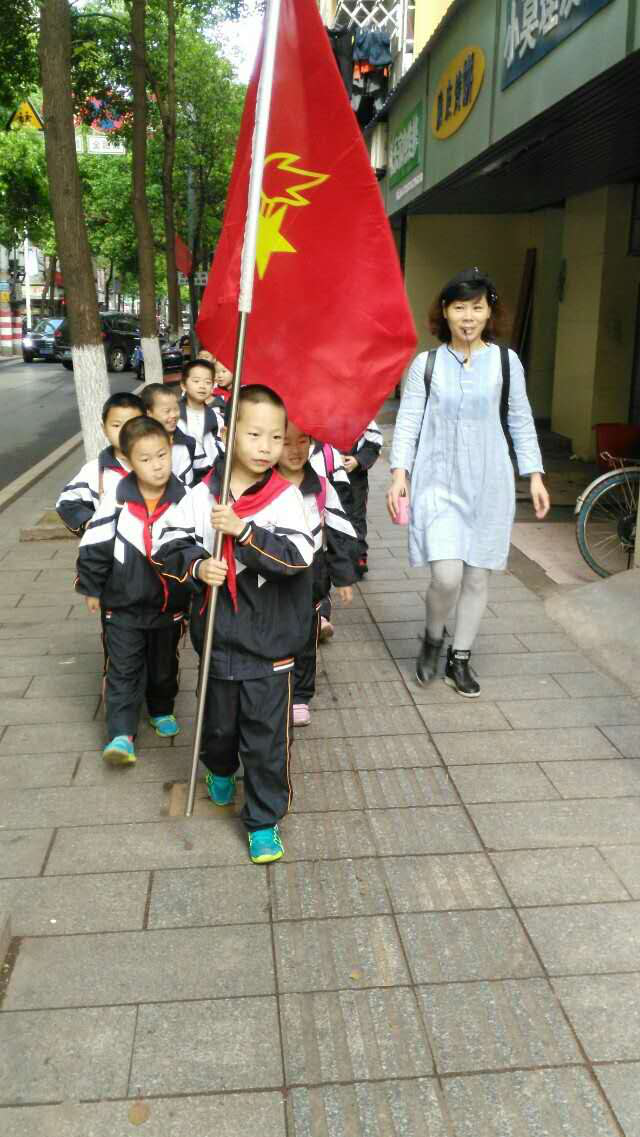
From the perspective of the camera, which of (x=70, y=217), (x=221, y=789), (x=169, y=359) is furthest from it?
(x=169, y=359)

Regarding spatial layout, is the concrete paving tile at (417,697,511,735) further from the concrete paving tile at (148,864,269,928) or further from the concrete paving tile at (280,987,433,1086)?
the concrete paving tile at (280,987,433,1086)

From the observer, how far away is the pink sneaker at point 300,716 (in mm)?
4742

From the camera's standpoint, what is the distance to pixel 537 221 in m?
15.8

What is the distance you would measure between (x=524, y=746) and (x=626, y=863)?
3.24 ft

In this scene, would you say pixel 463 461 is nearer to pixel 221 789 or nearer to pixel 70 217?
pixel 221 789

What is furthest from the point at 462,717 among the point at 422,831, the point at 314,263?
the point at 314,263

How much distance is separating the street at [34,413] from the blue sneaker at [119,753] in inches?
350

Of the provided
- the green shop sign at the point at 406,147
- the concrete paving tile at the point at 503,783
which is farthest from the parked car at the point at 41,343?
the concrete paving tile at the point at 503,783

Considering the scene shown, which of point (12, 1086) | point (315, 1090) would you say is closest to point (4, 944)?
point (12, 1086)

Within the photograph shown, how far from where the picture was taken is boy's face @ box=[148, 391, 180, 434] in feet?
19.4

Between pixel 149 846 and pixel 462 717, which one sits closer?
pixel 149 846

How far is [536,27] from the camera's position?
7812mm

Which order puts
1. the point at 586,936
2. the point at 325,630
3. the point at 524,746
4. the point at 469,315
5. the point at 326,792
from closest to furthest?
the point at 586,936, the point at 326,792, the point at 524,746, the point at 469,315, the point at 325,630

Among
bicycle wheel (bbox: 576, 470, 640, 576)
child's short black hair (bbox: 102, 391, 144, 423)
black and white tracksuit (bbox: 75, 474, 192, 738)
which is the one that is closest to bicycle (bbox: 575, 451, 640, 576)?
bicycle wheel (bbox: 576, 470, 640, 576)
